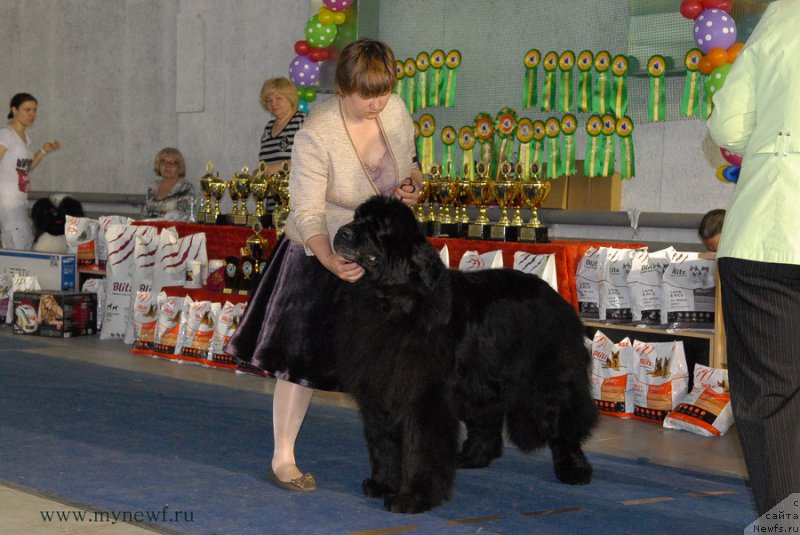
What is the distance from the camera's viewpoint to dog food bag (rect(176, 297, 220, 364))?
6.25 m

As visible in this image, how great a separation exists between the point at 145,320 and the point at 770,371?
4.95 meters

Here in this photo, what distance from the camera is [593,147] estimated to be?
677 cm

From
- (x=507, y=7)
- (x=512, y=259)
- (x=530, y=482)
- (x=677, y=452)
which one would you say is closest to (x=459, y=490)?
(x=530, y=482)

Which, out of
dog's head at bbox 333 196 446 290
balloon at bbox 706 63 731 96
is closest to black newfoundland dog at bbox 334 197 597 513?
dog's head at bbox 333 196 446 290

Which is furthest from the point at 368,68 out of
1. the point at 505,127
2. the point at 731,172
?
the point at 505,127

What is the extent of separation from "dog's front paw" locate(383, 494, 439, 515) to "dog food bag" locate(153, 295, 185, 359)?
3580mm

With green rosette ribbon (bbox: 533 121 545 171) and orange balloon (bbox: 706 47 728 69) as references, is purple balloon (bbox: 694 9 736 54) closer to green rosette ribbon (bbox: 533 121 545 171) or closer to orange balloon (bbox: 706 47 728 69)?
orange balloon (bbox: 706 47 728 69)

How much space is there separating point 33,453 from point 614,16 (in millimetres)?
4861

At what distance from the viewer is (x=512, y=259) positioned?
5301mm

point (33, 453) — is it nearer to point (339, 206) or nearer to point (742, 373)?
point (339, 206)

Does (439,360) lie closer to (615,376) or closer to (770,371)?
(770,371)

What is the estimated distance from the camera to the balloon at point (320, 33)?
7.95m

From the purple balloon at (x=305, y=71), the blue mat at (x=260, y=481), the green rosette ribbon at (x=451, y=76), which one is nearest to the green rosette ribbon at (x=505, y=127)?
the green rosette ribbon at (x=451, y=76)

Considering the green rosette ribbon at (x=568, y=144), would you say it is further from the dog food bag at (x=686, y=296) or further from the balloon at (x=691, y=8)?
the dog food bag at (x=686, y=296)
